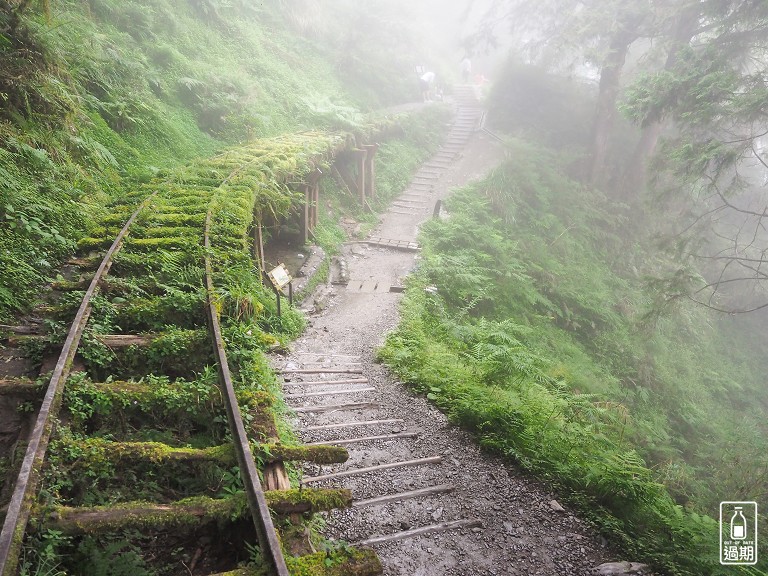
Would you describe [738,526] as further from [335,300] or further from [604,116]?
[604,116]

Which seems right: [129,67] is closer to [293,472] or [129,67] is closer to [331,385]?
[331,385]

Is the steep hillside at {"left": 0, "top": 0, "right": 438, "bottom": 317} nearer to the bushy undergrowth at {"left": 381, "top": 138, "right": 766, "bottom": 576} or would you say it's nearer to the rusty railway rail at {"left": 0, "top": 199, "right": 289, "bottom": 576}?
the rusty railway rail at {"left": 0, "top": 199, "right": 289, "bottom": 576}

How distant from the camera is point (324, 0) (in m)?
27.3

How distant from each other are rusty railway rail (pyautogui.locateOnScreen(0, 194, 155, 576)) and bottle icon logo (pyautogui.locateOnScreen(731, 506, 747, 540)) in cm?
580

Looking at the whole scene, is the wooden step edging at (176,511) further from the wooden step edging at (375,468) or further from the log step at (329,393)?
the log step at (329,393)

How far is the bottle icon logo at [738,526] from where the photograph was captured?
4.63 metres

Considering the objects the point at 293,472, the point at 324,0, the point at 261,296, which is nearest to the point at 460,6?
the point at 324,0

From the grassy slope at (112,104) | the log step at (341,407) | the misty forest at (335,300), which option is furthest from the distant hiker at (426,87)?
the log step at (341,407)

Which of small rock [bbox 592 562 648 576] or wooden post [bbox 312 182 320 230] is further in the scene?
wooden post [bbox 312 182 320 230]

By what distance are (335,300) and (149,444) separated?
7.74 meters

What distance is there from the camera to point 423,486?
4.48 meters

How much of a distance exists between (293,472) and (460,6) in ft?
177

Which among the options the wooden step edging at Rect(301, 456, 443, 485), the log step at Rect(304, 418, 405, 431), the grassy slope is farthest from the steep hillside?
the wooden step edging at Rect(301, 456, 443, 485)

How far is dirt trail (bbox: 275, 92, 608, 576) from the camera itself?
3.71 metres
